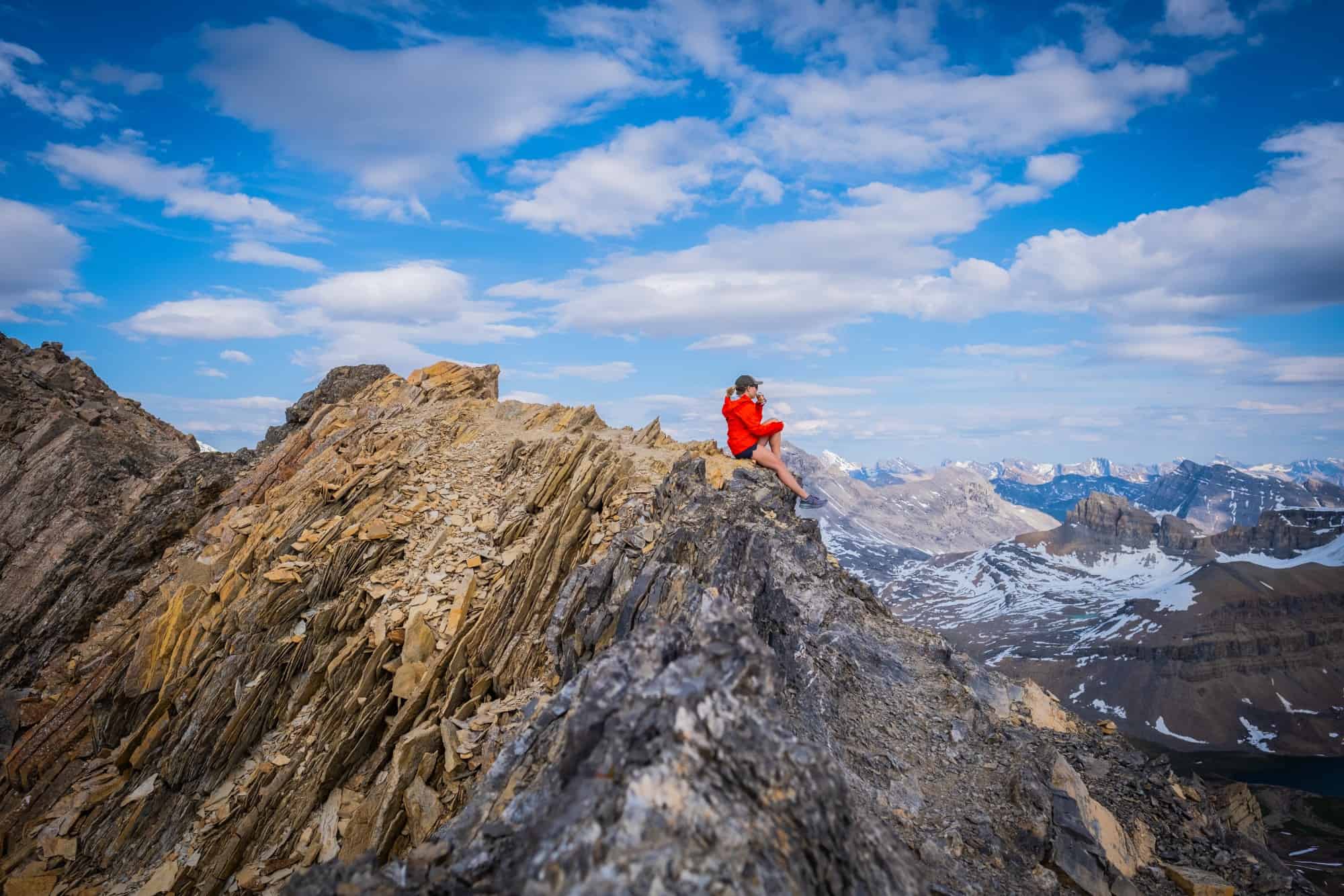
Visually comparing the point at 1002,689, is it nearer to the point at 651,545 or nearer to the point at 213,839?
the point at 651,545

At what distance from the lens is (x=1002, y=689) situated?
68.0 ft

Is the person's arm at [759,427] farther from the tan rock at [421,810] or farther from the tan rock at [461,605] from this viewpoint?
the tan rock at [421,810]

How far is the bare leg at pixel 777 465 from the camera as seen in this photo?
24.5 meters

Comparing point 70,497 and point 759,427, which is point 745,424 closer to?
point 759,427

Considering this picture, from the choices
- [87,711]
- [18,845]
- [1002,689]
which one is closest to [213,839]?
[18,845]

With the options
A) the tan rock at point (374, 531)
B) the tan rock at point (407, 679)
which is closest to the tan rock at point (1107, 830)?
the tan rock at point (407, 679)

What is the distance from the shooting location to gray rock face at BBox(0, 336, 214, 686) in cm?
2981

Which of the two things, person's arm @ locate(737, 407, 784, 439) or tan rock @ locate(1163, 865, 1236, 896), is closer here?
tan rock @ locate(1163, 865, 1236, 896)

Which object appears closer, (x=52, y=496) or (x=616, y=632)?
(x=616, y=632)

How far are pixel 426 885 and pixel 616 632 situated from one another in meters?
11.2

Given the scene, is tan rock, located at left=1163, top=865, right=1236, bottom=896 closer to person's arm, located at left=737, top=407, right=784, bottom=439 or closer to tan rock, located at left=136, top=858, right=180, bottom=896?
person's arm, located at left=737, top=407, right=784, bottom=439

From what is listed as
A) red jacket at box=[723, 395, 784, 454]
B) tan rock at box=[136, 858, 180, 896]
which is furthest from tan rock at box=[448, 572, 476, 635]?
red jacket at box=[723, 395, 784, 454]

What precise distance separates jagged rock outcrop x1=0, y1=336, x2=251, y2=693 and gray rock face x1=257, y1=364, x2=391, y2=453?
3.75 metres

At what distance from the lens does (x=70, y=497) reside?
35.3 m
